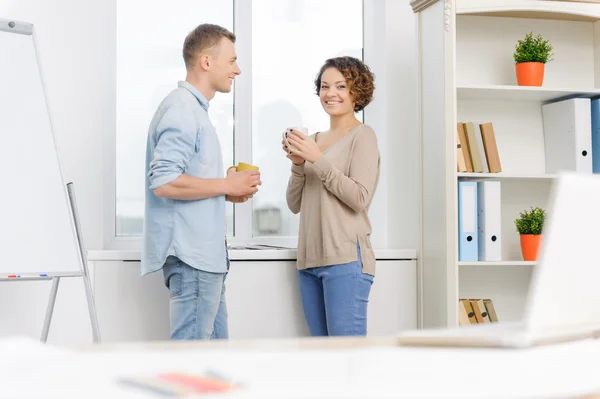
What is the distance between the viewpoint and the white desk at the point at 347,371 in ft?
2.68

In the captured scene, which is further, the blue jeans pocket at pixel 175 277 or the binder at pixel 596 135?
the binder at pixel 596 135

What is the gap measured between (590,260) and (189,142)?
1547 millimetres

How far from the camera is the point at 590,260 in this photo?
3.34ft

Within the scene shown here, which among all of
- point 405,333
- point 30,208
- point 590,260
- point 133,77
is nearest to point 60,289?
point 30,208

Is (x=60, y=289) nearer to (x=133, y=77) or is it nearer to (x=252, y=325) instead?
(x=252, y=325)

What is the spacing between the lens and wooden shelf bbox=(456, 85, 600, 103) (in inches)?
116

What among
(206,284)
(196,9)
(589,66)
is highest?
(196,9)

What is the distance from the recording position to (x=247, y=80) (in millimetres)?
3316

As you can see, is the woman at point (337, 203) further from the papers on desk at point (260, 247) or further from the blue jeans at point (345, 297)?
the papers on desk at point (260, 247)

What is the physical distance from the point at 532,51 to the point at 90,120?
1862 mm

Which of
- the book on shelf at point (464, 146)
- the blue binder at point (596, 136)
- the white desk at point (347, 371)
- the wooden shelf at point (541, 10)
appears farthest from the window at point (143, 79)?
the white desk at point (347, 371)

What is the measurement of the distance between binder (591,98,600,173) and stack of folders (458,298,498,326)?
72 centimetres

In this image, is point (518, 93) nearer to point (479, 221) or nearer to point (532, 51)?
point (532, 51)

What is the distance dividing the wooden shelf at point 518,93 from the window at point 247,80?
65 cm
